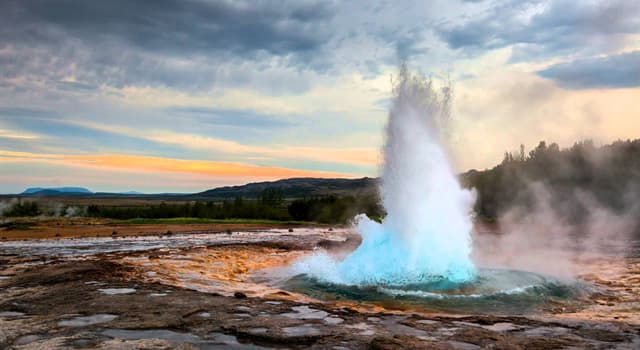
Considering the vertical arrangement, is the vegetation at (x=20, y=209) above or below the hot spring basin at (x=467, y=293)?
above

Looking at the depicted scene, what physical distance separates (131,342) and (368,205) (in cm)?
5832

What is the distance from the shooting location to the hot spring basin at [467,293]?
28.4 feet

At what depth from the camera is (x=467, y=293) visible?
9648 millimetres

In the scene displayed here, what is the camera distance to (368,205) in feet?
207

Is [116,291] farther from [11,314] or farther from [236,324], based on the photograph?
[236,324]

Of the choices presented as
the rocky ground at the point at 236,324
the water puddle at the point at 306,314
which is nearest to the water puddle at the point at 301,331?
the rocky ground at the point at 236,324

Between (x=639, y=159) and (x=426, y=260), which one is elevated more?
(x=639, y=159)

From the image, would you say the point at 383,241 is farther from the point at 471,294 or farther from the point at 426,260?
the point at 471,294

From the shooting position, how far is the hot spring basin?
28.4 feet

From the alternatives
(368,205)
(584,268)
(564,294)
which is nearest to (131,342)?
(564,294)

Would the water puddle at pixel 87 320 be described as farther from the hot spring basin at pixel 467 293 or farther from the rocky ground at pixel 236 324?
the hot spring basin at pixel 467 293

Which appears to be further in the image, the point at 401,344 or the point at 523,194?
the point at 523,194

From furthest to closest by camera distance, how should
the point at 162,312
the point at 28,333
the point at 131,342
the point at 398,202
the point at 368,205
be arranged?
the point at 368,205 → the point at 398,202 → the point at 162,312 → the point at 28,333 → the point at 131,342

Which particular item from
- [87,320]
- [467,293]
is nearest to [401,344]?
[87,320]
